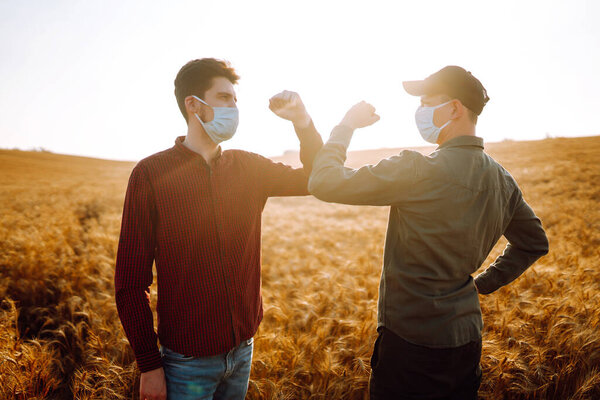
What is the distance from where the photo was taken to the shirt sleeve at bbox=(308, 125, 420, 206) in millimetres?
1423

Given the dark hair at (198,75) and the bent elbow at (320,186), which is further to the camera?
the dark hair at (198,75)

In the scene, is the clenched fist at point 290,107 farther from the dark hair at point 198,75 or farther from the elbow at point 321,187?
the elbow at point 321,187

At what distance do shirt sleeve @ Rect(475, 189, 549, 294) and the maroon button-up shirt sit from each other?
5.69 feet

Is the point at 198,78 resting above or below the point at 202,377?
above

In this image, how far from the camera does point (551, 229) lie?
727 cm

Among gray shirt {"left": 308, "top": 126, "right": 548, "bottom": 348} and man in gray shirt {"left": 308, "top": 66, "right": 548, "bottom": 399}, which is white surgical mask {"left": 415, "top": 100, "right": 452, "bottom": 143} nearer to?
man in gray shirt {"left": 308, "top": 66, "right": 548, "bottom": 399}

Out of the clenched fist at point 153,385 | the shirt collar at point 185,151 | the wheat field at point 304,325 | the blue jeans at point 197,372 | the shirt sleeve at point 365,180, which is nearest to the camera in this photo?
the shirt sleeve at point 365,180

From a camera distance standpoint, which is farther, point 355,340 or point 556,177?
point 556,177

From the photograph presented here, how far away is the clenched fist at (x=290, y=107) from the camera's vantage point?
6.33ft

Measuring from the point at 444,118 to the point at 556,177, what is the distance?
17.2m

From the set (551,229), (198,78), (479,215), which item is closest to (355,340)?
(479,215)

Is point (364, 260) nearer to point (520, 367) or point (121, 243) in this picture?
point (520, 367)

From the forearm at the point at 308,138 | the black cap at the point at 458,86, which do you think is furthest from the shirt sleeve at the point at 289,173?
the black cap at the point at 458,86

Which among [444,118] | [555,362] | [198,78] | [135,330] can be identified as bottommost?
[555,362]
